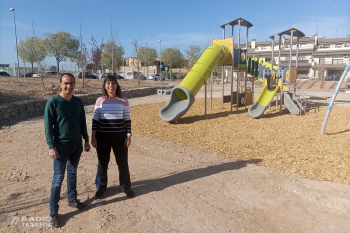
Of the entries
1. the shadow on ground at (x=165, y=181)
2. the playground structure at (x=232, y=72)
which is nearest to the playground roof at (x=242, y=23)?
the playground structure at (x=232, y=72)

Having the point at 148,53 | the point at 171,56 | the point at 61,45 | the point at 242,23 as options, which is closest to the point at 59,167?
the point at 242,23

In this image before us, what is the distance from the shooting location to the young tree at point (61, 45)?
40125 millimetres

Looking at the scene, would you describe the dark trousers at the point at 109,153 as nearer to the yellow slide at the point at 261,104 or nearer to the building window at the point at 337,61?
the yellow slide at the point at 261,104

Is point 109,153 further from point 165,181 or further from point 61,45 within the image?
point 61,45

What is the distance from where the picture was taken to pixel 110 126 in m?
3.58

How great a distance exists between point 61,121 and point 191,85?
6.71 metres

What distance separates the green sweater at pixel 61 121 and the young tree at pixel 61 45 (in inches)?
1630

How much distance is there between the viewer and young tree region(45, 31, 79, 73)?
4012 centimetres

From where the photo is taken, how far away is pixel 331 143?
21.6 feet

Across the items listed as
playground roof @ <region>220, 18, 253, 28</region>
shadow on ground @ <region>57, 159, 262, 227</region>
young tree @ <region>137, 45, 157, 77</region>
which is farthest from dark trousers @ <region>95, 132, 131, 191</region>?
young tree @ <region>137, 45, 157, 77</region>

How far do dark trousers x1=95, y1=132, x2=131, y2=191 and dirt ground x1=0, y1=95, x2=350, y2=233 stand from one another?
0.23 m

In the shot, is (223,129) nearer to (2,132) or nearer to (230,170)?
(230,170)

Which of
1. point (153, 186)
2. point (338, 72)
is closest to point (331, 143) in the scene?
point (153, 186)

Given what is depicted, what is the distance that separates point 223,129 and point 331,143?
9.93 feet
